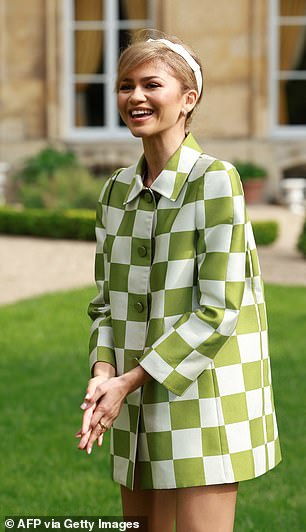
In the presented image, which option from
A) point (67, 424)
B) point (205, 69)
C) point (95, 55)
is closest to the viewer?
point (67, 424)

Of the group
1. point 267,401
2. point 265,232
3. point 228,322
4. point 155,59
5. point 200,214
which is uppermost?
point 155,59

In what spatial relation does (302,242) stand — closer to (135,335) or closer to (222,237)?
(135,335)

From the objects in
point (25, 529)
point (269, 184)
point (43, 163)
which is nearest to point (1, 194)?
point (43, 163)

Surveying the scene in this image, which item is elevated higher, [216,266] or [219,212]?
[219,212]

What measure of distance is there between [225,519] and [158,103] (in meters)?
0.91

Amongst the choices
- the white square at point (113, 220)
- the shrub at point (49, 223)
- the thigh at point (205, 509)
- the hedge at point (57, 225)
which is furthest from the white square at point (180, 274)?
the shrub at point (49, 223)

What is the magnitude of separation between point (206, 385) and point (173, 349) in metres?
0.11

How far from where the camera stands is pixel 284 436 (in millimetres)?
5223

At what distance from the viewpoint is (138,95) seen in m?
2.36

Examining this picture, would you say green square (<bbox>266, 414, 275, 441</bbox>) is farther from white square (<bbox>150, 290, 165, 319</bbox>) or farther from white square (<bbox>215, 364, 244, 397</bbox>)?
white square (<bbox>150, 290, 165, 319</bbox>)

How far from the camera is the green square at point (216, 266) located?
7.48 feet

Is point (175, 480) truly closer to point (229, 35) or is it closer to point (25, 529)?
point (25, 529)

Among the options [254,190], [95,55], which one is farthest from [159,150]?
[95,55]

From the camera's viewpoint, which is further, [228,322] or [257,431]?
[257,431]
